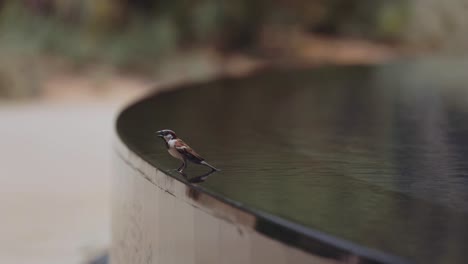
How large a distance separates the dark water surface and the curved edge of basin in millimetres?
52

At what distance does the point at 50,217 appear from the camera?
6043 millimetres

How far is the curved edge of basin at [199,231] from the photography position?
5.50 feet

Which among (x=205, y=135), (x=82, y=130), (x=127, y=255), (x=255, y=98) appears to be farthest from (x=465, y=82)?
(x=82, y=130)

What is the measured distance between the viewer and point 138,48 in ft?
46.1

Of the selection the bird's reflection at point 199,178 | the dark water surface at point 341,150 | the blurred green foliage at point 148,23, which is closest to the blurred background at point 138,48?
the blurred green foliage at point 148,23

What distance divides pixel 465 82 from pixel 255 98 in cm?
149

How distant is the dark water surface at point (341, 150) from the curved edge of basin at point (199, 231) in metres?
0.05

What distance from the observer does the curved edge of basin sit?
1677 millimetres

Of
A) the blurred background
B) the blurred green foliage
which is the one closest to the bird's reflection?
the blurred background

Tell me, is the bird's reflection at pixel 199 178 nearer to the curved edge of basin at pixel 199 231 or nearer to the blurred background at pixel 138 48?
the curved edge of basin at pixel 199 231

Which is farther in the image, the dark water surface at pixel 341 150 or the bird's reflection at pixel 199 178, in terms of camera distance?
the bird's reflection at pixel 199 178

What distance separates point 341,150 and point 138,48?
1131 centimetres

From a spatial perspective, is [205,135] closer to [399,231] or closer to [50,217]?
[399,231]

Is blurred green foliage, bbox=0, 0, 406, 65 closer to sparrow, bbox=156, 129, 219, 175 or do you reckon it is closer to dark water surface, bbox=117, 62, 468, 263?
dark water surface, bbox=117, 62, 468, 263
